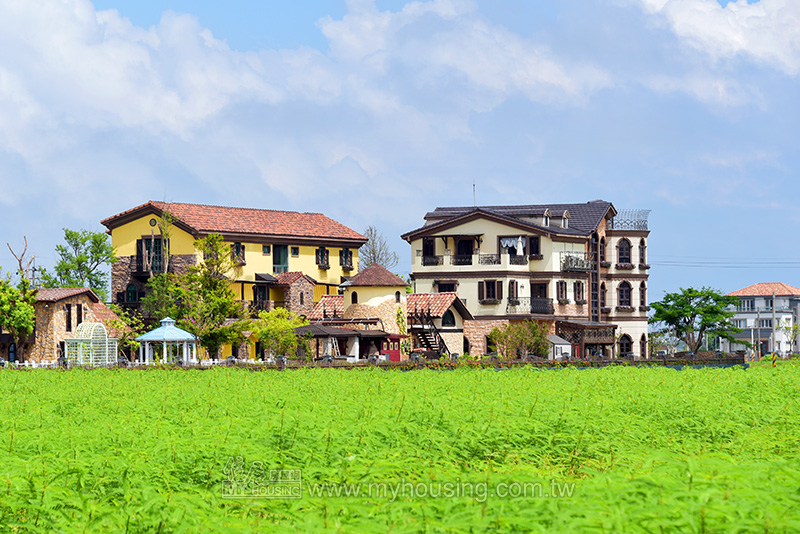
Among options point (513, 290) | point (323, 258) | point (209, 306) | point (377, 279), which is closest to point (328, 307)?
point (377, 279)

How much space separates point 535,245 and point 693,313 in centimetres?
1449

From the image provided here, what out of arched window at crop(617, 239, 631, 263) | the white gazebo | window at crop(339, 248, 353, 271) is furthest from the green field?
arched window at crop(617, 239, 631, 263)

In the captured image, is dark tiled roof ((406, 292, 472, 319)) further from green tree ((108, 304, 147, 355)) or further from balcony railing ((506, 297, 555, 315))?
green tree ((108, 304, 147, 355))

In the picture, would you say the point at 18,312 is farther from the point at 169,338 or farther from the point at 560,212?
the point at 560,212

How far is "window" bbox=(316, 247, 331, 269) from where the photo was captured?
65.8m

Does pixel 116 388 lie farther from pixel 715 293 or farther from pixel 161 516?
pixel 715 293

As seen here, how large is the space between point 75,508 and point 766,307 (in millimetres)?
120365

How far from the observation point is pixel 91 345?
171ft

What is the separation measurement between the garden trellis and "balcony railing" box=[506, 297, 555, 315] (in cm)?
2421

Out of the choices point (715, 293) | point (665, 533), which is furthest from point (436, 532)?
point (715, 293)

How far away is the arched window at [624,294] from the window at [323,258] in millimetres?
20351

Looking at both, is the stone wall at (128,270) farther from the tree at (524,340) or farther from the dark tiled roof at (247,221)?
the tree at (524,340)

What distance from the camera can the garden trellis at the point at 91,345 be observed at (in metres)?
52.1

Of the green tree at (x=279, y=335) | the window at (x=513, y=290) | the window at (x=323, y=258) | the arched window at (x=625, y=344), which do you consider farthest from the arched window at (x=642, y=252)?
the green tree at (x=279, y=335)
